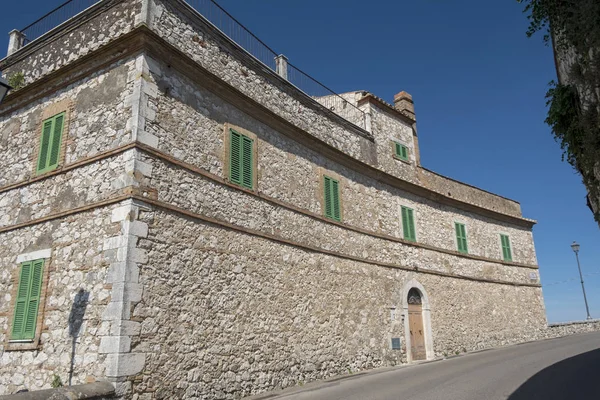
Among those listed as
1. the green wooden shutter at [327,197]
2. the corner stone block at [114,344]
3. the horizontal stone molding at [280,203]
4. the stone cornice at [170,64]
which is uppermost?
the stone cornice at [170,64]

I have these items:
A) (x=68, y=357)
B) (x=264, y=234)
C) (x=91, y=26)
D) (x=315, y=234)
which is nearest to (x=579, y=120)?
(x=264, y=234)

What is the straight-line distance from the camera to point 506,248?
2086cm

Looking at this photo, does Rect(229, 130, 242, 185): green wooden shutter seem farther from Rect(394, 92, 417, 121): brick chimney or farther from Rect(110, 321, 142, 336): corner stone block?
Rect(394, 92, 417, 121): brick chimney

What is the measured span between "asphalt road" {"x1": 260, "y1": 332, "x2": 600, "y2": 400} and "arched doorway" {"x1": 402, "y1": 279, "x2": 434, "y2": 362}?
98 centimetres

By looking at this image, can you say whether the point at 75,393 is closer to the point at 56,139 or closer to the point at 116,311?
the point at 116,311

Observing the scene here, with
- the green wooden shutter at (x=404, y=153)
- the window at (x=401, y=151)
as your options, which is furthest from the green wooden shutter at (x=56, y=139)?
the green wooden shutter at (x=404, y=153)

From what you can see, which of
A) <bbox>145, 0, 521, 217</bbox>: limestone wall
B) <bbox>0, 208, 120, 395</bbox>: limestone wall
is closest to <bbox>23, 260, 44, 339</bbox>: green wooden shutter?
<bbox>0, 208, 120, 395</bbox>: limestone wall

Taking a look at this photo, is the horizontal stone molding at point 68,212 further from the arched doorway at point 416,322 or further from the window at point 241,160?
the arched doorway at point 416,322

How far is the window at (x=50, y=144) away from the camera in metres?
9.30

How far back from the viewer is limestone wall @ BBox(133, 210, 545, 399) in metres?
8.02

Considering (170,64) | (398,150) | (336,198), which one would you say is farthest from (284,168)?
(398,150)

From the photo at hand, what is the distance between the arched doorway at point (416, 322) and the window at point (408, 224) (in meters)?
1.52

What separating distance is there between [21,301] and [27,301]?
18 cm

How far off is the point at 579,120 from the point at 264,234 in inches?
264
